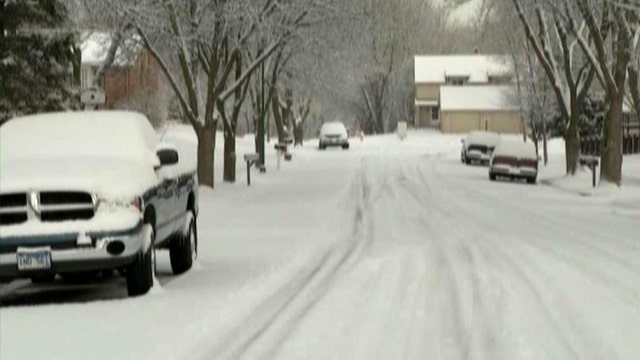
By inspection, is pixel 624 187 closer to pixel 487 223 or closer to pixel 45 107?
pixel 487 223

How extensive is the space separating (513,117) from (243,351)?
9715 centimetres

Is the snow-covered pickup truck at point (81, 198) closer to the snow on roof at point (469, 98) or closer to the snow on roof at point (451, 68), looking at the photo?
the snow on roof at point (469, 98)

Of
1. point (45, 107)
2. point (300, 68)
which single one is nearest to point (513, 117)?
point (300, 68)

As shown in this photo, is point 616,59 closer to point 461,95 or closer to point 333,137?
point 333,137

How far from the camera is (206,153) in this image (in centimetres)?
3130

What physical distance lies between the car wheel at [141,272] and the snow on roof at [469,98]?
9174 cm

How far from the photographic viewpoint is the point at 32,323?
9.88m

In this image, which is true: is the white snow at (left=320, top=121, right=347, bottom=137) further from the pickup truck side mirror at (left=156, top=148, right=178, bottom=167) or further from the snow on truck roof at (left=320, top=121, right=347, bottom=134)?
the pickup truck side mirror at (left=156, top=148, right=178, bottom=167)

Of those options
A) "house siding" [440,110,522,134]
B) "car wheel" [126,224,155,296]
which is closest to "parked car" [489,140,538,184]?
"car wheel" [126,224,155,296]

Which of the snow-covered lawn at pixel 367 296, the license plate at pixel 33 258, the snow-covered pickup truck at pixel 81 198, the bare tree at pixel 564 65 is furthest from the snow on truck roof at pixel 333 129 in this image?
the license plate at pixel 33 258

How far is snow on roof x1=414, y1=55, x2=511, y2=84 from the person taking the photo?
109812 mm

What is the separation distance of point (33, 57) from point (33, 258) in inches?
830

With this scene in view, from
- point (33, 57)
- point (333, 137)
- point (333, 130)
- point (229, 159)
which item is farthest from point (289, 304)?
point (333, 130)

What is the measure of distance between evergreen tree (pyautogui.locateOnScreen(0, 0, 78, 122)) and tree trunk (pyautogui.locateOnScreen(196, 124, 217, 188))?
150 inches
